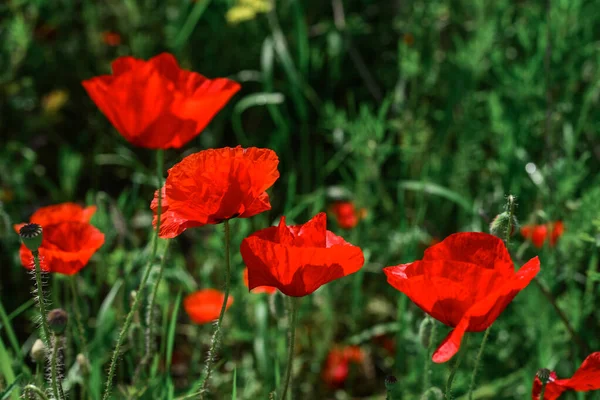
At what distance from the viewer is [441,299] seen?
1186 millimetres

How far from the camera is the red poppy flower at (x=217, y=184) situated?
1.29 metres

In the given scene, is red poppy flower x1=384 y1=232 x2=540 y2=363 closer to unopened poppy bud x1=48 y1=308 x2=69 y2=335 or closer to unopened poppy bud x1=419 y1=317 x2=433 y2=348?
unopened poppy bud x1=419 y1=317 x2=433 y2=348

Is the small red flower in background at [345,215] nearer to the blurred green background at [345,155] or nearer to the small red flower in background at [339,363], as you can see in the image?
the blurred green background at [345,155]

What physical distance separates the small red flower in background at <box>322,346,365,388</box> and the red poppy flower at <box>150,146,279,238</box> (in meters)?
1.43

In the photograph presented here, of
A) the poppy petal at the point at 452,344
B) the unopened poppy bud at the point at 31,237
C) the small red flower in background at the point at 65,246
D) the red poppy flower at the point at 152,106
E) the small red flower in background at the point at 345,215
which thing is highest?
the red poppy flower at the point at 152,106

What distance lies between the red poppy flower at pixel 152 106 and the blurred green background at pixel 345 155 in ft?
1.52

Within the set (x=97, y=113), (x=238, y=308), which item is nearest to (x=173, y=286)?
(x=238, y=308)

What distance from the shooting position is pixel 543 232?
8.34ft

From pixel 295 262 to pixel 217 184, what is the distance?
19 centimetres

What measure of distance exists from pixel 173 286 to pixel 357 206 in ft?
2.78

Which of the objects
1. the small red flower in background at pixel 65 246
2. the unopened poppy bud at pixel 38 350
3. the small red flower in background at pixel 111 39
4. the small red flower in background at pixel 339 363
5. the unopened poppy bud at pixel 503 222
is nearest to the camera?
the unopened poppy bud at pixel 503 222

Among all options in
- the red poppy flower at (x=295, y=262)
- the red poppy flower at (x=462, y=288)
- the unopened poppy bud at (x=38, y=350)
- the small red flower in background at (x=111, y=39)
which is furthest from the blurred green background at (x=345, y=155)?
the red poppy flower at (x=462, y=288)

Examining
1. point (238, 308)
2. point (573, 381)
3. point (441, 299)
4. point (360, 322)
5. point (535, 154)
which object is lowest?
point (360, 322)

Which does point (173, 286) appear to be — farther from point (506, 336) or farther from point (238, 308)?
point (506, 336)
